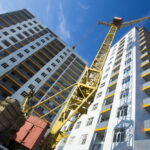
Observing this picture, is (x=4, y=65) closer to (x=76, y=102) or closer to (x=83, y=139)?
(x=76, y=102)

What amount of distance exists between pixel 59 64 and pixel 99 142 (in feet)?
94.0

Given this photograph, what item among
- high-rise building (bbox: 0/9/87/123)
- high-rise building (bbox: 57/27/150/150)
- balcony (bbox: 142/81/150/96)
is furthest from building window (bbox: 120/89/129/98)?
high-rise building (bbox: 0/9/87/123)

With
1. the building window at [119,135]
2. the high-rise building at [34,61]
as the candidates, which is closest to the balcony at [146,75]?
the building window at [119,135]

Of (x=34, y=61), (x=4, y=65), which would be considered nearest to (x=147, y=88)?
(x=34, y=61)

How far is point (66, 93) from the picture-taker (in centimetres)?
3706

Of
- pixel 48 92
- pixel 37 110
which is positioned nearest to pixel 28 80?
pixel 48 92

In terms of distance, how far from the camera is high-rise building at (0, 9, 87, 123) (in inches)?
1167

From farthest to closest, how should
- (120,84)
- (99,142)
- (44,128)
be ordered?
(120,84), (99,142), (44,128)

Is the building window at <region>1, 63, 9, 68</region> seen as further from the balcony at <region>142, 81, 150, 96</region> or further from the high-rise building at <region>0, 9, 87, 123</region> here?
the balcony at <region>142, 81, 150, 96</region>

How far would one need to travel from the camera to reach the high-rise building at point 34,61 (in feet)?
97.2

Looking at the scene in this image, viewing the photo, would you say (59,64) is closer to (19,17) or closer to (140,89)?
(19,17)

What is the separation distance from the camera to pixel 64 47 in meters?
49.0

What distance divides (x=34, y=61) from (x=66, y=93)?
13.7m

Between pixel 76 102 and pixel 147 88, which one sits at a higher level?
pixel 147 88
